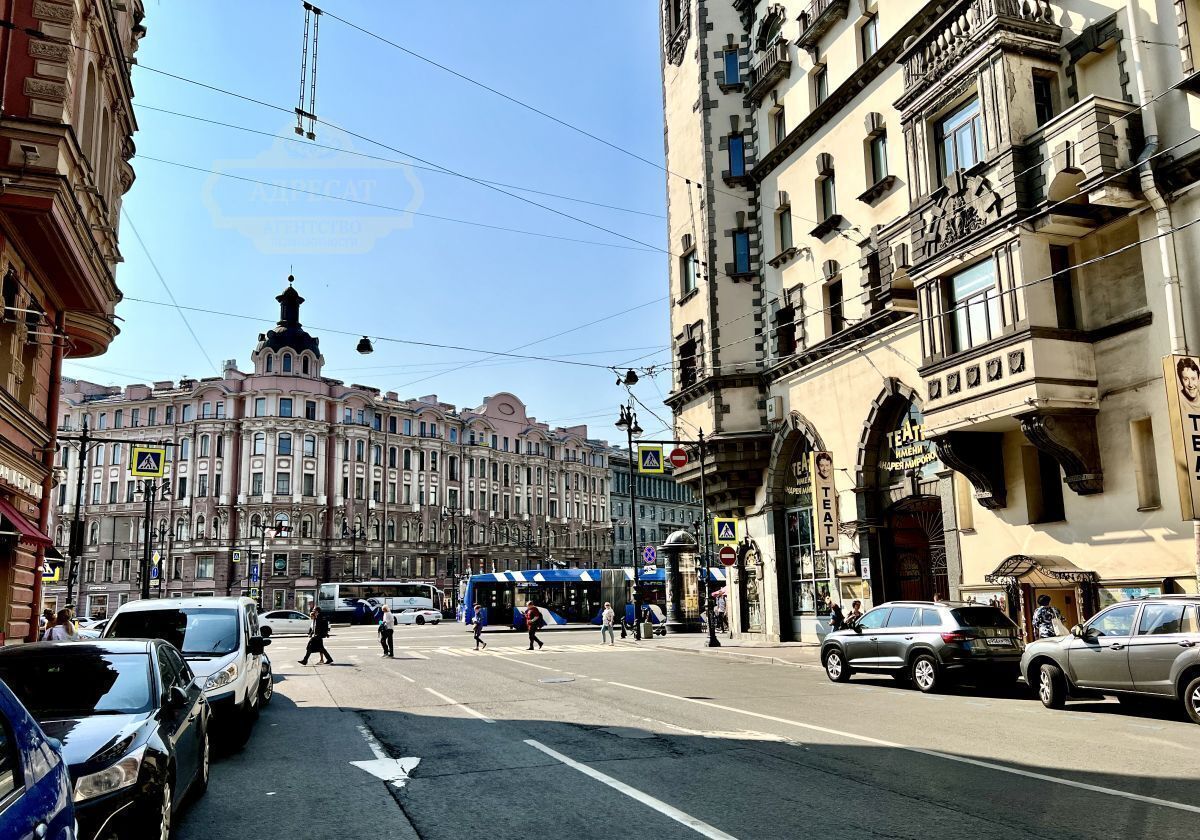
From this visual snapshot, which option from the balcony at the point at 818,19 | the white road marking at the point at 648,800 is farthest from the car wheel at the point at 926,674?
the balcony at the point at 818,19

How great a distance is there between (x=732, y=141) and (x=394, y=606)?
4722 centimetres

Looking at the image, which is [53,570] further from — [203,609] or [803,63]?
[803,63]

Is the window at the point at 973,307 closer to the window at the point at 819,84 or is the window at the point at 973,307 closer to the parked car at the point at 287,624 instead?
the window at the point at 819,84

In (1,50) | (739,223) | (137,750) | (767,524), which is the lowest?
(137,750)

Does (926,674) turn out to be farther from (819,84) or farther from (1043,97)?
(819,84)

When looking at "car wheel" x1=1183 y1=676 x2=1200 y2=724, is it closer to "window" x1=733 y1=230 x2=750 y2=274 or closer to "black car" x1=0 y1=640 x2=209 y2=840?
"black car" x1=0 y1=640 x2=209 y2=840

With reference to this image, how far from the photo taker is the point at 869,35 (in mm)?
26578

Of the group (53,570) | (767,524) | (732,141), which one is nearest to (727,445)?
(767,524)

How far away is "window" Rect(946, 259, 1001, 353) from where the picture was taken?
19203 millimetres

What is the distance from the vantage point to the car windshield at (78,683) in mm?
6488

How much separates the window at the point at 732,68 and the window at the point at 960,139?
12899mm

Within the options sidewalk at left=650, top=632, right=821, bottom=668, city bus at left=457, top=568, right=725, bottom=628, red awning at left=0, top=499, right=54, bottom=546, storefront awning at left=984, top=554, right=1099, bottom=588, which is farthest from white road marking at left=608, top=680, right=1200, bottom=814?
city bus at left=457, top=568, right=725, bottom=628

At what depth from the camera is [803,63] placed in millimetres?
29547

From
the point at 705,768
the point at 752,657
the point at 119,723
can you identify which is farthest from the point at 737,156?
the point at 119,723
